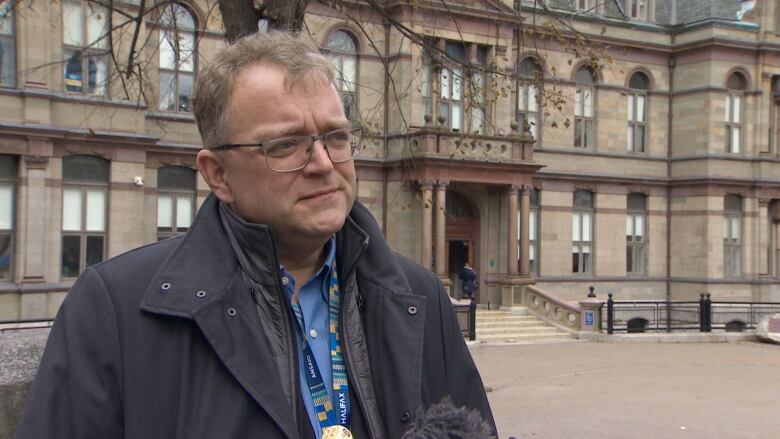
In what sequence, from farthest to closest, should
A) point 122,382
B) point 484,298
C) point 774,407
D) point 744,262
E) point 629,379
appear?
point 744,262, point 484,298, point 629,379, point 774,407, point 122,382

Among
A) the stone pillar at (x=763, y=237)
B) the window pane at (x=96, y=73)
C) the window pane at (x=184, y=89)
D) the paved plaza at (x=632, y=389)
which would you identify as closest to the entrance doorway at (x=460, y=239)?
the paved plaza at (x=632, y=389)

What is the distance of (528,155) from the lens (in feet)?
83.1

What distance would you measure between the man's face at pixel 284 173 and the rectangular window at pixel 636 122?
95.5 feet

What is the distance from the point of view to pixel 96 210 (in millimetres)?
20062

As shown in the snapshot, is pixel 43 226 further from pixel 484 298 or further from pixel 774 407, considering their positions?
pixel 774 407

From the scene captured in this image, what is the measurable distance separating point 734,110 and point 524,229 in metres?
10.2

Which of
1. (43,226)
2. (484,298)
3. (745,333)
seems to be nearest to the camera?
(43,226)

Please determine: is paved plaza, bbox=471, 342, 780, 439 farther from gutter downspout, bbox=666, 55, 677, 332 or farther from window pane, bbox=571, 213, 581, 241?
gutter downspout, bbox=666, 55, 677, 332

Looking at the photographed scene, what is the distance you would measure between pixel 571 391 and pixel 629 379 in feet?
6.61

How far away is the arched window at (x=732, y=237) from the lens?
29.6 meters

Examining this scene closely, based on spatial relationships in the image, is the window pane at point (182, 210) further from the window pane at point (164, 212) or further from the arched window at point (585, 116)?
the arched window at point (585, 116)

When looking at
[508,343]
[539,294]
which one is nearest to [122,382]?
[508,343]

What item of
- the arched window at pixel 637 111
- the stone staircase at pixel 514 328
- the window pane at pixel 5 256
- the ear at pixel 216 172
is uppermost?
the arched window at pixel 637 111

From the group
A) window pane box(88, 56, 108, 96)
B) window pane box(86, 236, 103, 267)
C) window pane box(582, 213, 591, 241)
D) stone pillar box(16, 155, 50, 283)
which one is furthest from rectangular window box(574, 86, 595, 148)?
stone pillar box(16, 155, 50, 283)
